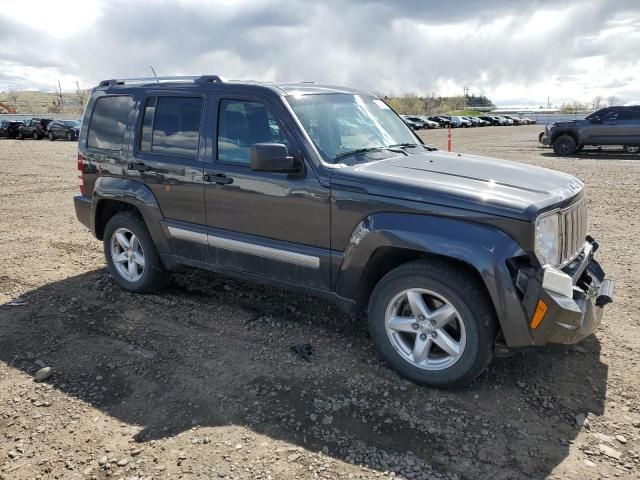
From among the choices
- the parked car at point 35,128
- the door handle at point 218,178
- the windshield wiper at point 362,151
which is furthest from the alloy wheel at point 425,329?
the parked car at point 35,128

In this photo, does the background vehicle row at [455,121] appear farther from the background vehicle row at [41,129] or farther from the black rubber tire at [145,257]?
the black rubber tire at [145,257]

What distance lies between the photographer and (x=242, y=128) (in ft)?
14.0

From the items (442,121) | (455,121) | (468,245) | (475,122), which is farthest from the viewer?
(475,122)

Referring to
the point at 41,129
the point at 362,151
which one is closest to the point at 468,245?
the point at 362,151

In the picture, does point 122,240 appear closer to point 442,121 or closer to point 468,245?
point 468,245

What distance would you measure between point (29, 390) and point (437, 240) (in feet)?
9.74

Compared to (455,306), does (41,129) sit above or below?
above

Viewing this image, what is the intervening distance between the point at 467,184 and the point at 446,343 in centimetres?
105

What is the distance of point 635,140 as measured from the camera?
17516mm

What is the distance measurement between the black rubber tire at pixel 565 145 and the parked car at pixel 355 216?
52.6ft

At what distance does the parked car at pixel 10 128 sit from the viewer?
35469 millimetres

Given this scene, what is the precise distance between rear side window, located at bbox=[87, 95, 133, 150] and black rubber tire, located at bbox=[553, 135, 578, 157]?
17442 millimetres

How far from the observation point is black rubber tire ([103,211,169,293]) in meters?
5.10

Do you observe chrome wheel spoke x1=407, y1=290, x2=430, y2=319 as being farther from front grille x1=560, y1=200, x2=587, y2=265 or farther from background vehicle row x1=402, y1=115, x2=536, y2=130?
background vehicle row x1=402, y1=115, x2=536, y2=130
